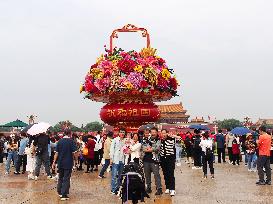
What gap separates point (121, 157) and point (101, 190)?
1186 millimetres

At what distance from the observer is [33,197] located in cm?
1025

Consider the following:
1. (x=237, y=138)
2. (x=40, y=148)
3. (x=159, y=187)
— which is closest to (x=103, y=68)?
(x=40, y=148)

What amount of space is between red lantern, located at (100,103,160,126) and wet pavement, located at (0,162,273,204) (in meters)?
2.23

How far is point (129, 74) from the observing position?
1500 cm

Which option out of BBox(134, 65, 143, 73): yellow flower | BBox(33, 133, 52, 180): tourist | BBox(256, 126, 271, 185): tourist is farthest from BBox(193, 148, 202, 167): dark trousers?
BBox(33, 133, 52, 180): tourist

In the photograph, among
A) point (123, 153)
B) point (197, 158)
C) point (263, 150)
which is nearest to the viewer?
point (123, 153)

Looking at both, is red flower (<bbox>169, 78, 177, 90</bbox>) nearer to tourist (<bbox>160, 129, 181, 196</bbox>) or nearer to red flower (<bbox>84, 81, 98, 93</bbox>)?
red flower (<bbox>84, 81, 98, 93</bbox>)

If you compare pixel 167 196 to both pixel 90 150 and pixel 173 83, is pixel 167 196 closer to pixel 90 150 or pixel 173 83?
pixel 173 83

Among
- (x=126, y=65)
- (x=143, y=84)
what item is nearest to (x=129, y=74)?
(x=126, y=65)

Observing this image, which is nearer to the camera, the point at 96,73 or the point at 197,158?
the point at 96,73

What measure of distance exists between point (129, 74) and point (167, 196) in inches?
225

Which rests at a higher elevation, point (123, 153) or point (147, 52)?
point (147, 52)

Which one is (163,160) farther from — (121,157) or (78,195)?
(78,195)

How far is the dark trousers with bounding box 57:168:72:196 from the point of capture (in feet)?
33.2
